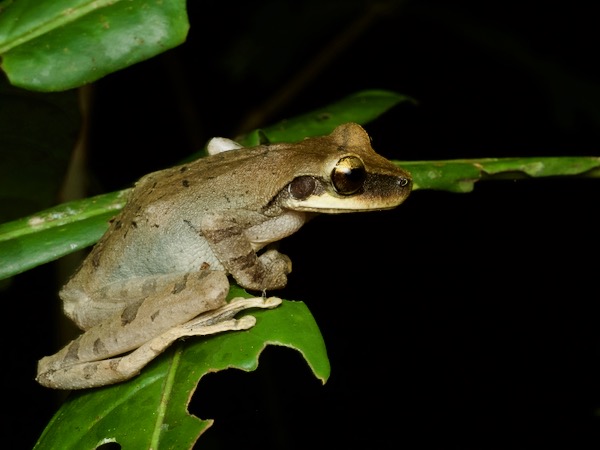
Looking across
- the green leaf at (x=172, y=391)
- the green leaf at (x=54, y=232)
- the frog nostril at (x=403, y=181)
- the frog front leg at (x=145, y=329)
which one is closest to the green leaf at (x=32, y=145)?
the green leaf at (x=54, y=232)

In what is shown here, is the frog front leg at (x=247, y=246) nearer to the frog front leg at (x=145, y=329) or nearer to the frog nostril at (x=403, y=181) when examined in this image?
the frog front leg at (x=145, y=329)

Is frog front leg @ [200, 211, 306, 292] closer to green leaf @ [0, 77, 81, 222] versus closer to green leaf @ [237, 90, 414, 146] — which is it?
green leaf @ [237, 90, 414, 146]

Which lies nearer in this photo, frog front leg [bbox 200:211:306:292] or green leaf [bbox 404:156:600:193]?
green leaf [bbox 404:156:600:193]

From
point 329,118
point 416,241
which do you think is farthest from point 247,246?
point 416,241

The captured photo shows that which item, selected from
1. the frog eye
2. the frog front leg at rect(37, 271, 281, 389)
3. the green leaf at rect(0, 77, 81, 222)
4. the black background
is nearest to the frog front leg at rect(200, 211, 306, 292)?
the frog front leg at rect(37, 271, 281, 389)

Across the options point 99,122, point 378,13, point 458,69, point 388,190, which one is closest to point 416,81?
point 458,69

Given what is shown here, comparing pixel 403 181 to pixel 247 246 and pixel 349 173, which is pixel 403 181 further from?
pixel 247 246
